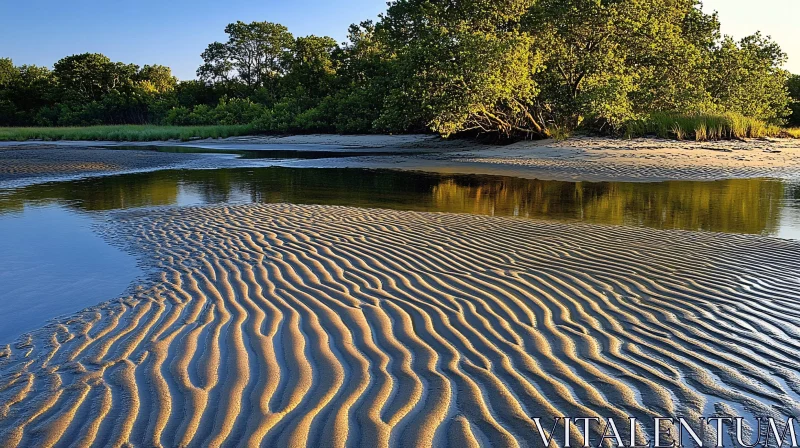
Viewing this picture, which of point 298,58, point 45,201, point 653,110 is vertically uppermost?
point 298,58

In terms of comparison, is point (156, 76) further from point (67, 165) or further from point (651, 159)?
point (651, 159)

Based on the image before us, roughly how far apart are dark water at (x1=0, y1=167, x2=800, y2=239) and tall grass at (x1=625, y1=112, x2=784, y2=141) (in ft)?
27.2

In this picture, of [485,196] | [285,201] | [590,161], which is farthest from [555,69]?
[285,201]

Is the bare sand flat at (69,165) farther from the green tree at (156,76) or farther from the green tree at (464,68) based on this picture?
the green tree at (156,76)

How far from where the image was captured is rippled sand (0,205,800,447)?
123 inches

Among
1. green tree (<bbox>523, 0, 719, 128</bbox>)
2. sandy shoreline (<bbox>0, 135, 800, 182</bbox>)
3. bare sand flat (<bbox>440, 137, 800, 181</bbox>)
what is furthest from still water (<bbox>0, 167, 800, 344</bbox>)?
green tree (<bbox>523, 0, 719, 128</bbox>)

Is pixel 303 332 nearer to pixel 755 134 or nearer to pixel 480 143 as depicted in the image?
pixel 755 134

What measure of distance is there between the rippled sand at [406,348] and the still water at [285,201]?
2.85ft

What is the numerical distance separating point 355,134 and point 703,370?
135 ft

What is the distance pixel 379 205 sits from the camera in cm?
1282

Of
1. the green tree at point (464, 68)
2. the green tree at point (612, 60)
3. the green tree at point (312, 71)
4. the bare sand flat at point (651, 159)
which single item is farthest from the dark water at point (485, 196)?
the green tree at point (312, 71)

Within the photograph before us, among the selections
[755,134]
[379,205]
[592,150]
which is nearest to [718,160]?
[592,150]

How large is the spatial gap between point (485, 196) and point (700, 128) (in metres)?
14.6

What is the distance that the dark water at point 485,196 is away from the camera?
36.3ft
